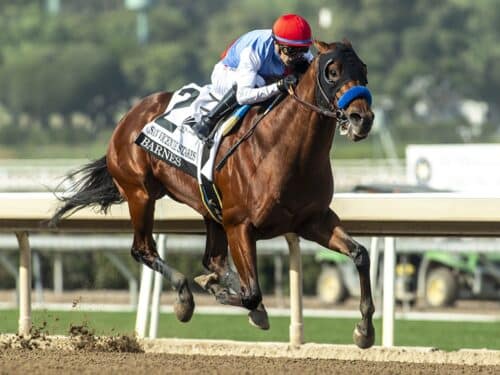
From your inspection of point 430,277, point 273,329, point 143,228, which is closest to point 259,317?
point 143,228

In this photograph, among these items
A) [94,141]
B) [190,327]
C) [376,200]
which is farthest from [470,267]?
[94,141]

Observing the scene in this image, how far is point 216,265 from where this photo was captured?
745cm

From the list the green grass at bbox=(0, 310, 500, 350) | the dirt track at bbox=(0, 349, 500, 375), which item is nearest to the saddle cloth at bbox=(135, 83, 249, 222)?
the dirt track at bbox=(0, 349, 500, 375)

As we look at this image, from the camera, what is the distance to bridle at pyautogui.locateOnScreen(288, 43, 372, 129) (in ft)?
20.0

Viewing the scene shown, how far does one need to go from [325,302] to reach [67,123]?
216ft

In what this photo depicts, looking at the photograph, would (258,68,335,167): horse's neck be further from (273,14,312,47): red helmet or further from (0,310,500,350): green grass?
(0,310,500,350): green grass

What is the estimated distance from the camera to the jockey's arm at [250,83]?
6707 mm

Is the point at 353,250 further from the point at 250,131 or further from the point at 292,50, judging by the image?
the point at 292,50

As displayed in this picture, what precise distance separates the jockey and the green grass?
1746 mm

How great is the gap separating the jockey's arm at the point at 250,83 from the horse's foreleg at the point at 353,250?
64 cm

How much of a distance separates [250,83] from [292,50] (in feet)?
0.85

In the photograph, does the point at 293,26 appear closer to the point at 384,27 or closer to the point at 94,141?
the point at 94,141

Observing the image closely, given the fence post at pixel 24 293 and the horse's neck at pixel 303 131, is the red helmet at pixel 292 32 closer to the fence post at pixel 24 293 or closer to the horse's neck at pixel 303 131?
the horse's neck at pixel 303 131

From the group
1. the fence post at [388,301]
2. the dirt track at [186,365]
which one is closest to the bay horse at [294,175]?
the dirt track at [186,365]
